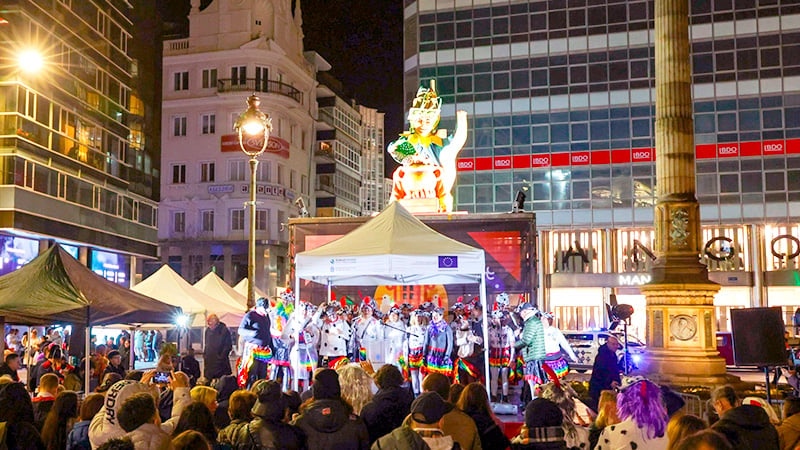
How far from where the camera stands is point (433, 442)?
19.7ft

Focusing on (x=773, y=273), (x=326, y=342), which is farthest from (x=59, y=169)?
(x=773, y=273)

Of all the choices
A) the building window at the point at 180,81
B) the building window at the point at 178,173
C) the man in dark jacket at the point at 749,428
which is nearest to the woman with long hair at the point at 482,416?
the man in dark jacket at the point at 749,428

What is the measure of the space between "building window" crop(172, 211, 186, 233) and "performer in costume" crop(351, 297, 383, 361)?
47981 mm

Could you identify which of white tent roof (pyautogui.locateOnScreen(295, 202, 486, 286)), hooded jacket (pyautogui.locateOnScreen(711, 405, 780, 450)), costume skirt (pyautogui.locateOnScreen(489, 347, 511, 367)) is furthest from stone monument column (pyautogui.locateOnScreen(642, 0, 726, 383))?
hooded jacket (pyautogui.locateOnScreen(711, 405, 780, 450))

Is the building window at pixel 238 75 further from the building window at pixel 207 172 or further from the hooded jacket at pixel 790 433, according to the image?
the hooded jacket at pixel 790 433

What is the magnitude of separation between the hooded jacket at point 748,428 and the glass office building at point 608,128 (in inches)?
1629

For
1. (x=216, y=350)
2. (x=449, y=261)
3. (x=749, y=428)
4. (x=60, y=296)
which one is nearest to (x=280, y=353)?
(x=216, y=350)

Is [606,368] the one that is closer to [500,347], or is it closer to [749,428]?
[749,428]

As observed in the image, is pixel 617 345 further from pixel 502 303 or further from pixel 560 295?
pixel 560 295

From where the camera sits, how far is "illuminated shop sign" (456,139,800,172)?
4634 centimetres

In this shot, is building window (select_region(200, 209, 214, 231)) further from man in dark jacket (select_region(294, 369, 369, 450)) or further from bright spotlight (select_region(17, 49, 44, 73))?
man in dark jacket (select_region(294, 369, 369, 450))

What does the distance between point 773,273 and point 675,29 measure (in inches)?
1224

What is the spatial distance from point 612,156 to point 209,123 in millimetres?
31712

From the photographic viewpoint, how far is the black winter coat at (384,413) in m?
7.16
